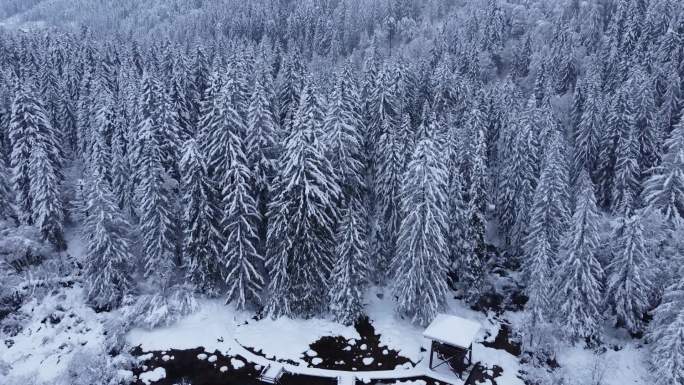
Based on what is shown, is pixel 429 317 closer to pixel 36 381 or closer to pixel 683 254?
pixel 683 254

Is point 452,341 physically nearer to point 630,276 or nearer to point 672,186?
point 630,276

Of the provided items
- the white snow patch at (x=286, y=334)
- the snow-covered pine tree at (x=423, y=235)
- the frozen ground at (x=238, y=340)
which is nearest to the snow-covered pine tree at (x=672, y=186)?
the frozen ground at (x=238, y=340)

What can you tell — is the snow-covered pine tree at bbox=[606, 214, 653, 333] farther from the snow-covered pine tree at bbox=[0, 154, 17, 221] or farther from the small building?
the snow-covered pine tree at bbox=[0, 154, 17, 221]

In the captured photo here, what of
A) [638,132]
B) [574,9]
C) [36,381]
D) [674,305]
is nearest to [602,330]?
[674,305]

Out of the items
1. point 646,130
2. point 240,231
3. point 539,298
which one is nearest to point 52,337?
point 240,231

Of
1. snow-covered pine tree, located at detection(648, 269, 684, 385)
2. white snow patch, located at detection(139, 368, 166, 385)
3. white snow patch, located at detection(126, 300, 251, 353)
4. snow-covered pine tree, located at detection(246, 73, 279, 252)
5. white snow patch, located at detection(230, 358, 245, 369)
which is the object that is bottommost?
white snow patch, located at detection(126, 300, 251, 353)

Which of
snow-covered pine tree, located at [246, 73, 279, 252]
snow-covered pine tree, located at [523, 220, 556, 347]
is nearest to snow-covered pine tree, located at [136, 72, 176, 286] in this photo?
snow-covered pine tree, located at [246, 73, 279, 252]
